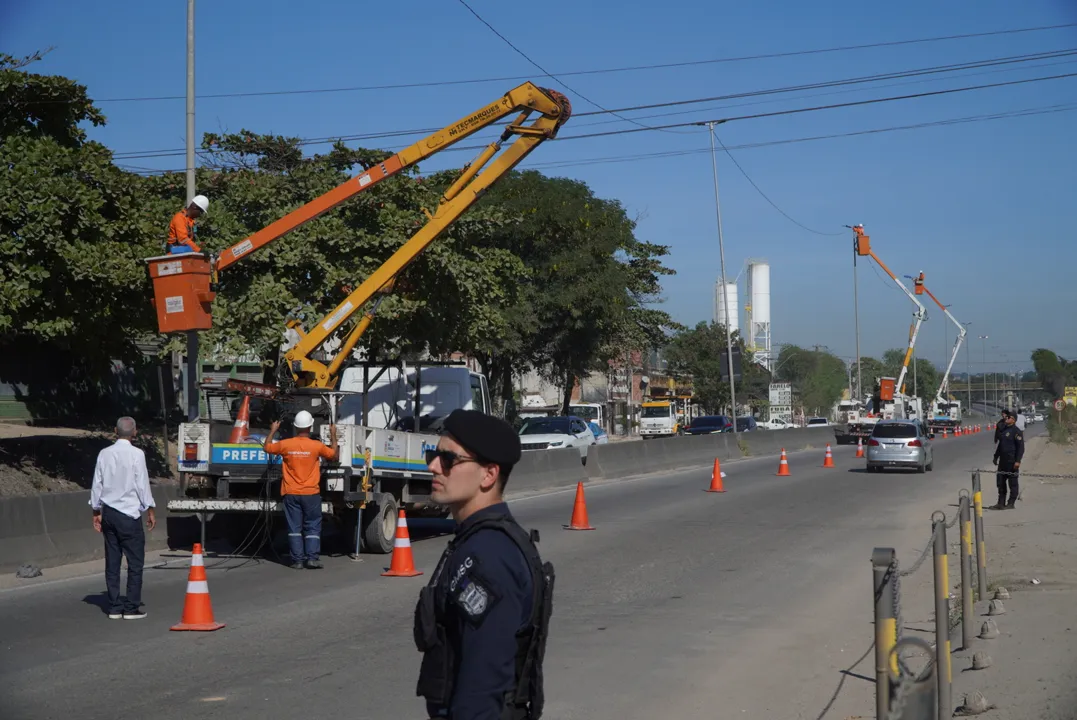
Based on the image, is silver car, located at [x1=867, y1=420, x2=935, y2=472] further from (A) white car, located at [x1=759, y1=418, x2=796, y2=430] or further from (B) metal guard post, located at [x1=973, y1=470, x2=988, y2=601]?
(A) white car, located at [x1=759, y1=418, x2=796, y2=430]

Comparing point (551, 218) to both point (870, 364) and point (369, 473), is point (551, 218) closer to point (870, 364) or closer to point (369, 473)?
point (369, 473)

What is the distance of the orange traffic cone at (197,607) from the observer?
32.1 feet

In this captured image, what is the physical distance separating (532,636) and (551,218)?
38609 mm

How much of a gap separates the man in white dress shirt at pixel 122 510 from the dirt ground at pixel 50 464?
9.59 m

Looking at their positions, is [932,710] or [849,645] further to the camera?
[849,645]

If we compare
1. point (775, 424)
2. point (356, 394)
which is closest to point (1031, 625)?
point (356, 394)

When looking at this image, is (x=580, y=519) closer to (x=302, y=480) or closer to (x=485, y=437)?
(x=302, y=480)

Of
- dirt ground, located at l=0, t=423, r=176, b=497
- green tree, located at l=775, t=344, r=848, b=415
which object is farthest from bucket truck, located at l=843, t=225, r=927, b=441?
green tree, located at l=775, t=344, r=848, b=415

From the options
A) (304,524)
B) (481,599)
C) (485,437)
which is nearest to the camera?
(481,599)

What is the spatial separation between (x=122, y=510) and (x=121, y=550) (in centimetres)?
42

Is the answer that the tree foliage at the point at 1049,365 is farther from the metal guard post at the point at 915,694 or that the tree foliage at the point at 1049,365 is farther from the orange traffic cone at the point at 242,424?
the metal guard post at the point at 915,694

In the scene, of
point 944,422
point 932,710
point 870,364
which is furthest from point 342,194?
point 870,364

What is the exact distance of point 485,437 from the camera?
3.35 metres

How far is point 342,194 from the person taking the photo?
59.5 feet
